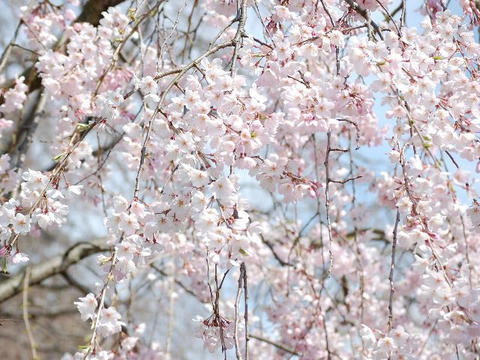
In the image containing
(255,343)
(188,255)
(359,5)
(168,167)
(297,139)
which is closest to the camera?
(359,5)

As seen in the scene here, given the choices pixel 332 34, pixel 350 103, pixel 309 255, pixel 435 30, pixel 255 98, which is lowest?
pixel 255 98

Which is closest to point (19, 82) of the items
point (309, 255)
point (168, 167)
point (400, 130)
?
point (168, 167)

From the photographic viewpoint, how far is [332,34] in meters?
1.50

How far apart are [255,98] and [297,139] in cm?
163

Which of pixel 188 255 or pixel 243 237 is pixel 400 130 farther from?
pixel 188 255

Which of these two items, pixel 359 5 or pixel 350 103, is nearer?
pixel 350 103

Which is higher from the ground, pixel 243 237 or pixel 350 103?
pixel 350 103

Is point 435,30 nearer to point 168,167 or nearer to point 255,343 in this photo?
point 168,167

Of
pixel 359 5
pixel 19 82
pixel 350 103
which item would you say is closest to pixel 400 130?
pixel 350 103

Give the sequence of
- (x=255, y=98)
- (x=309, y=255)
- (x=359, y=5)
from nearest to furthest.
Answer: (x=255, y=98)
(x=359, y=5)
(x=309, y=255)

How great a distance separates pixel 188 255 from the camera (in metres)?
3.22

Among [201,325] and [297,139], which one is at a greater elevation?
[297,139]

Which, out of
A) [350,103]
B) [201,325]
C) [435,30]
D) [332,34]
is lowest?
[201,325]

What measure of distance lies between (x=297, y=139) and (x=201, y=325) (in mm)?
1705
